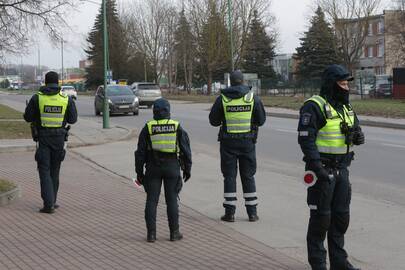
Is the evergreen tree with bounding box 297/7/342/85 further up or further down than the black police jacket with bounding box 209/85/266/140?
further up

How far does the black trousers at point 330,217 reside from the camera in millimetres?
4977

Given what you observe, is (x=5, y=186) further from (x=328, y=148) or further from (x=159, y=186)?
(x=328, y=148)

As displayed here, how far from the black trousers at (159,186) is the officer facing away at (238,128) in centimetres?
101

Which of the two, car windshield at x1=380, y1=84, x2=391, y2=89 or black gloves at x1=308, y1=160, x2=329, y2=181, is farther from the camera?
car windshield at x1=380, y1=84, x2=391, y2=89

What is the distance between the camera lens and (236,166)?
7.55 meters

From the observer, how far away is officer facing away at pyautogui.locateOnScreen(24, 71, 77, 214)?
26.4 ft

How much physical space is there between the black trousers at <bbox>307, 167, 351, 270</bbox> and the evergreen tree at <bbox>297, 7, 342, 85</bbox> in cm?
6774

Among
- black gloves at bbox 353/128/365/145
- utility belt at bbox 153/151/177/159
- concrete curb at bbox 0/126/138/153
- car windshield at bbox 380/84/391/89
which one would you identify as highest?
car windshield at bbox 380/84/391/89

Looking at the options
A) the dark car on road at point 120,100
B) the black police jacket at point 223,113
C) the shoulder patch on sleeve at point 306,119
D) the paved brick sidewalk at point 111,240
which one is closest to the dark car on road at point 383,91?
the dark car on road at point 120,100

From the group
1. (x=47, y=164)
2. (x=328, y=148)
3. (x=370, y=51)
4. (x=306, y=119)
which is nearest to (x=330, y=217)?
(x=328, y=148)

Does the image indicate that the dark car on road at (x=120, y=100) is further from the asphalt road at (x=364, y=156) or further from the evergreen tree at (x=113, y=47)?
the evergreen tree at (x=113, y=47)

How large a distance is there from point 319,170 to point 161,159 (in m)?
2.18

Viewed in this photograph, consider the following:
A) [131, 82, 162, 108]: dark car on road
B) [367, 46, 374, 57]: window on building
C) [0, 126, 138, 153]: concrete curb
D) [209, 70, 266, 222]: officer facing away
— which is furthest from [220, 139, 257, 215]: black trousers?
[367, 46, 374, 57]: window on building

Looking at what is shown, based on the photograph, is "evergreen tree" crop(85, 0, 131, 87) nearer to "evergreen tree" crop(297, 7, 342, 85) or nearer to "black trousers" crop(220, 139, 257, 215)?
"evergreen tree" crop(297, 7, 342, 85)
